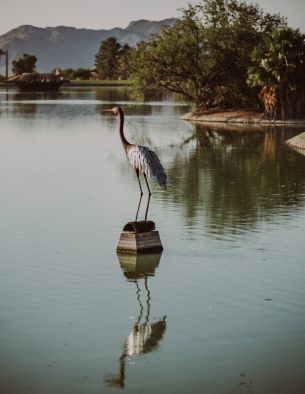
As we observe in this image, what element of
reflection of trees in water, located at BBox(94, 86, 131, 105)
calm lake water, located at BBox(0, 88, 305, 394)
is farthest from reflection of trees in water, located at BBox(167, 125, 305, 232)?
reflection of trees in water, located at BBox(94, 86, 131, 105)

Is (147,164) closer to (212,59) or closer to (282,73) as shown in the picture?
(282,73)

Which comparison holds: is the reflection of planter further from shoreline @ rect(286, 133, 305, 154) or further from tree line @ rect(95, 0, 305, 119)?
shoreline @ rect(286, 133, 305, 154)

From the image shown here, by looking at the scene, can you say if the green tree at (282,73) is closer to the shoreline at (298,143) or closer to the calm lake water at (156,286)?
the shoreline at (298,143)

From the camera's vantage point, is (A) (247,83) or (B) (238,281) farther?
(A) (247,83)

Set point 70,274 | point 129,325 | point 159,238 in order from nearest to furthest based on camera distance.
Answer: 1. point 129,325
2. point 70,274
3. point 159,238

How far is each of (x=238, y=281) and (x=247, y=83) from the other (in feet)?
170

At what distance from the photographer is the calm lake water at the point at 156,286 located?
12.1 meters

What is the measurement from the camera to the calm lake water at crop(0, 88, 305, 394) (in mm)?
12086

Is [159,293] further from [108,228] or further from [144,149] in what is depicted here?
[108,228]

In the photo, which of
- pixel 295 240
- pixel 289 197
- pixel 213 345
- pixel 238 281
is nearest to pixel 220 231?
pixel 295 240

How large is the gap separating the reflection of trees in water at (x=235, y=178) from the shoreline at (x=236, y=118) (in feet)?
42.1

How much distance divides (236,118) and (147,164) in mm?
49552

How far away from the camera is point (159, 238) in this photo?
1944 centimetres

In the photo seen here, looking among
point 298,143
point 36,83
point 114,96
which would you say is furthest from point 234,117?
point 36,83
